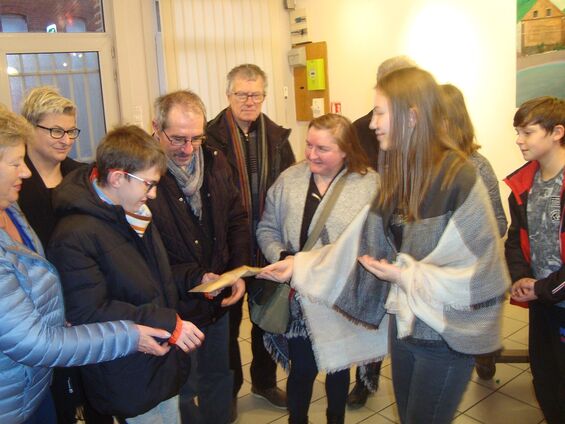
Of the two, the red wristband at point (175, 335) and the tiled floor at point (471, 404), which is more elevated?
the red wristband at point (175, 335)

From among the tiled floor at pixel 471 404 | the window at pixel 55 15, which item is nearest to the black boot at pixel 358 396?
the tiled floor at pixel 471 404

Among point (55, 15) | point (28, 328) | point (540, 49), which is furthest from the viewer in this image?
point (55, 15)

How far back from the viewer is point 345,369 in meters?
2.15

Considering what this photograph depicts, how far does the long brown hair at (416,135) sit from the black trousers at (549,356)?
3.10 feet

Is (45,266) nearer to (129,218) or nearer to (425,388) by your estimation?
(129,218)

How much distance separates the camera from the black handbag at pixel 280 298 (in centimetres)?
206

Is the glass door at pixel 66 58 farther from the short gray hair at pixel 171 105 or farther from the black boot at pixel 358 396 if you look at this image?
the black boot at pixel 358 396

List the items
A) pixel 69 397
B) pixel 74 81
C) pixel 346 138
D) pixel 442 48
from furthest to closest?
pixel 74 81
pixel 442 48
pixel 346 138
pixel 69 397

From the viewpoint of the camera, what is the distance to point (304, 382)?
2.18 m

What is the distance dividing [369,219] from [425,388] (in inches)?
21.8

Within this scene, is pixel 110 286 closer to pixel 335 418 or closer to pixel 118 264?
pixel 118 264

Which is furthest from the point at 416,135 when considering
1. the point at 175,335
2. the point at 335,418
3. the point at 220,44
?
the point at 220,44

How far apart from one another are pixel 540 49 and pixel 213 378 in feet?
10.0

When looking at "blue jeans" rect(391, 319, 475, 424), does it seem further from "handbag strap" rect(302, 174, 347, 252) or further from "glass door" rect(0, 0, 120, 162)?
"glass door" rect(0, 0, 120, 162)
